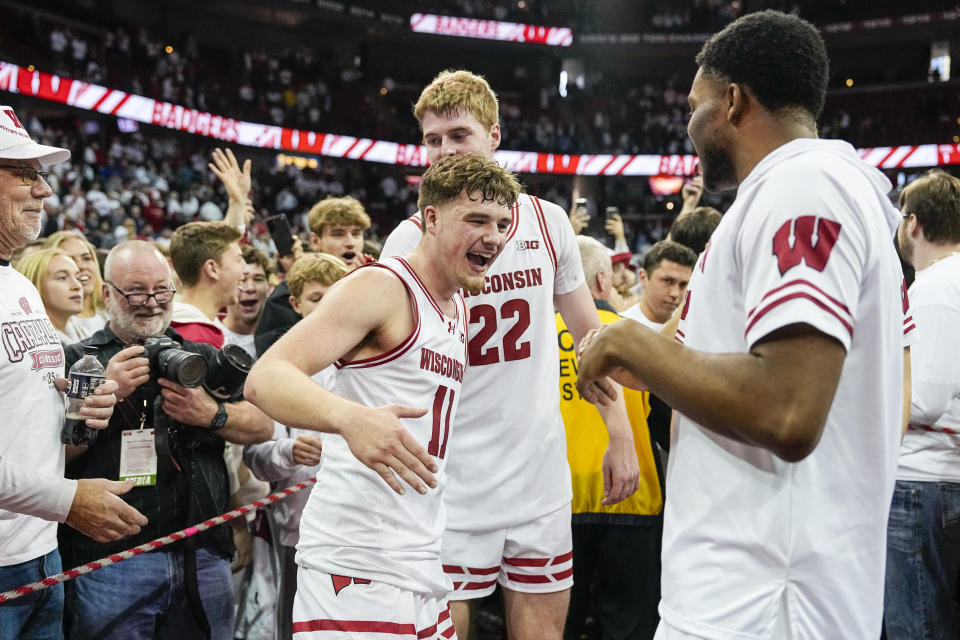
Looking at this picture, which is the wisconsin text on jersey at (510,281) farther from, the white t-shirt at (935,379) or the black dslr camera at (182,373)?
the white t-shirt at (935,379)

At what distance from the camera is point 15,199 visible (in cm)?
306

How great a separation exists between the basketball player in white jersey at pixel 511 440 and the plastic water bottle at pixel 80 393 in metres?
1.04

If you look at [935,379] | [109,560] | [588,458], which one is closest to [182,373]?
[109,560]

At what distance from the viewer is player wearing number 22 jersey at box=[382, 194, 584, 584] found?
10.1 ft

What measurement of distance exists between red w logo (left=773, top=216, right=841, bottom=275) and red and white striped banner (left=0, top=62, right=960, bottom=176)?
1765 centimetres

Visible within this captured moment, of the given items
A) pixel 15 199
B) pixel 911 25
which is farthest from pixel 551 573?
pixel 911 25

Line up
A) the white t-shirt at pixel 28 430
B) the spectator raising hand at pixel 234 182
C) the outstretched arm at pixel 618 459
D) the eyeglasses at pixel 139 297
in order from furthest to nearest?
the spectator raising hand at pixel 234 182 < the eyeglasses at pixel 139 297 < the outstretched arm at pixel 618 459 < the white t-shirt at pixel 28 430

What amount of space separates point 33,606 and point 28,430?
0.61 m

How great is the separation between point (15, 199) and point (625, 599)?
3.35 metres

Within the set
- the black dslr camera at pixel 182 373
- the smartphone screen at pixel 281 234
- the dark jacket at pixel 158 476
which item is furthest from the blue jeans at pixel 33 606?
the smartphone screen at pixel 281 234

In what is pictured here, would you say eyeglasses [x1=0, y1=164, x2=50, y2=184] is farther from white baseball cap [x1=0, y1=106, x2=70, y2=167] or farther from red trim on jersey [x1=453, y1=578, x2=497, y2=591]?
red trim on jersey [x1=453, y1=578, x2=497, y2=591]

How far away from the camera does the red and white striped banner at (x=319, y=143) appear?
2006 cm

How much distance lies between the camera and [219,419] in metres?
3.47

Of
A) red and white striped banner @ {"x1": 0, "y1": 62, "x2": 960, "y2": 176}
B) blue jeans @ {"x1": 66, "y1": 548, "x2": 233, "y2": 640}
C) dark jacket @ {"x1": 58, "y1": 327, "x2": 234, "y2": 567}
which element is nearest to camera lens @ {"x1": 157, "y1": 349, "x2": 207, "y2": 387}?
dark jacket @ {"x1": 58, "y1": 327, "x2": 234, "y2": 567}
